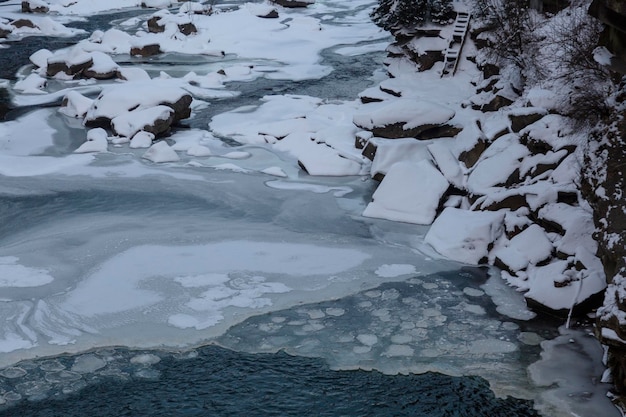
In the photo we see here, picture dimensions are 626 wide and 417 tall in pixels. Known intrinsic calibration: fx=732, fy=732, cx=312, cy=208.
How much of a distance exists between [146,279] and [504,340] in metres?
4.59

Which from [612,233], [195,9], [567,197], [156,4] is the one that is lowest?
[156,4]

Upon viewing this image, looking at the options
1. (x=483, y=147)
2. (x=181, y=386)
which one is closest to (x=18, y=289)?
(x=181, y=386)

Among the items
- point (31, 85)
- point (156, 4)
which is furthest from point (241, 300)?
point (156, 4)

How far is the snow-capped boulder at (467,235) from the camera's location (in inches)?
410

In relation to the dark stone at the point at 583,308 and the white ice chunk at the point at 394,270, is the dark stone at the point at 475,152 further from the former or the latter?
the dark stone at the point at 583,308

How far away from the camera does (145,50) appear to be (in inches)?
991

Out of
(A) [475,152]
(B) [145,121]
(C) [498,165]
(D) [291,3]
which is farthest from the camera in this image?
(D) [291,3]

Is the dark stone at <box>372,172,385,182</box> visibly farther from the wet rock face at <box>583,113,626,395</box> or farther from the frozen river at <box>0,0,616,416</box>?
the wet rock face at <box>583,113,626,395</box>

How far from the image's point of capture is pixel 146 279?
9.61 m

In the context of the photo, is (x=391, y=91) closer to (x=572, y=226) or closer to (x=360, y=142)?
(x=360, y=142)

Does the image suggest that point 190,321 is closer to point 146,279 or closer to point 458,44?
point 146,279

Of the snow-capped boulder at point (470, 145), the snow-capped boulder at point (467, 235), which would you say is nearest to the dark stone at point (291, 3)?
the snow-capped boulder at point (470, 145)

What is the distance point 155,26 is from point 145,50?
4.25 meters

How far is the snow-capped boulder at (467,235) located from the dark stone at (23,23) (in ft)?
78.1
